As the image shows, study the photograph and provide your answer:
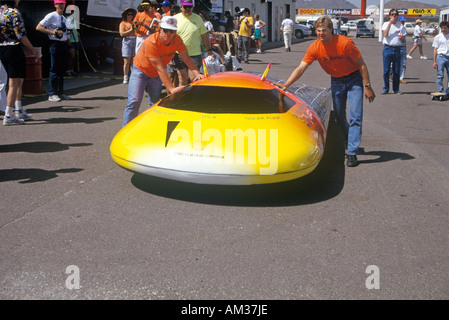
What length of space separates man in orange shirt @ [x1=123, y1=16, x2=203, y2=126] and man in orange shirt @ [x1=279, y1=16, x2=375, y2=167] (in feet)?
4.64

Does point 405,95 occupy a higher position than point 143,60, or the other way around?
point 143,60

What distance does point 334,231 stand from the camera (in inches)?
166

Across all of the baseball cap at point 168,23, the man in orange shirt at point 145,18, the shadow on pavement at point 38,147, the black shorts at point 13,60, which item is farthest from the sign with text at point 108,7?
the baseball cap at point 168,23

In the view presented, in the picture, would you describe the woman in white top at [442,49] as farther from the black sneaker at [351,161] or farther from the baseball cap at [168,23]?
the baseball cap at [168,23]

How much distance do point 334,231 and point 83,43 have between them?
52.0ft

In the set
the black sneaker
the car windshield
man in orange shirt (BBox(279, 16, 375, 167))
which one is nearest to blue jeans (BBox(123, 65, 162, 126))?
the car windshield

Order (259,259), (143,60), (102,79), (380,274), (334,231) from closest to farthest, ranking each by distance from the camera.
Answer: (380,274) → (259,259) → (334,231) → (143,60) → (102,79)

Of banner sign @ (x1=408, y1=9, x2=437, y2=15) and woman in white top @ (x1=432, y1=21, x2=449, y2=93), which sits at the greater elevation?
banner sign @ (x1=408, y1=9, x2=437, y2=15)

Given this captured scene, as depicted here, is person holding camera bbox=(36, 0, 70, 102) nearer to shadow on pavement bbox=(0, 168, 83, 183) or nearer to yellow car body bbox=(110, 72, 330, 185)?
shadow on pavement bbox=(0, 168, 83, 183)

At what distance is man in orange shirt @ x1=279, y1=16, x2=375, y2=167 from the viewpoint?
19.8ft

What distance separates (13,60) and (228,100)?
4.14 m

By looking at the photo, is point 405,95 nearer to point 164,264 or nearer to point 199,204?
point 199,204

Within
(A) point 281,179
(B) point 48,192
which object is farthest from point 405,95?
(B) point 48,192

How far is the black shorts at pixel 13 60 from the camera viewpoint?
26.4 ft
